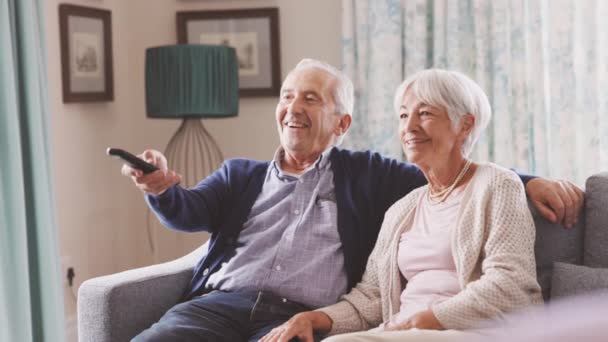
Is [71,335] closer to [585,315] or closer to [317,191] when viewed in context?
[317,191]

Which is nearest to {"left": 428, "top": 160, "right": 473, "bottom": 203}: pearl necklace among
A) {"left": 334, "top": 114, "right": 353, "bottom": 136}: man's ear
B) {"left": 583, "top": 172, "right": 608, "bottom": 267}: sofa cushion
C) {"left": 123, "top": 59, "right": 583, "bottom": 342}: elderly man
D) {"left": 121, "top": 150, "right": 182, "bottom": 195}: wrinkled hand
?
{"left": 123, "top": 59, "right": 583, "bottom": 342}: elderly man

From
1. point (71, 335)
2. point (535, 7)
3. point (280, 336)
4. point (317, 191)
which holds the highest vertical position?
point (535, 7)

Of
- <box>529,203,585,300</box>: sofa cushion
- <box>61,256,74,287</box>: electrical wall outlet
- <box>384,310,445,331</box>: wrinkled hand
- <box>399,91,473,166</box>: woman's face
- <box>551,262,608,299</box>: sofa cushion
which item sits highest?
<box>399,91,473,166</box>: woman's face

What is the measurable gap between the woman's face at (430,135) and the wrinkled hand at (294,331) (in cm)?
47

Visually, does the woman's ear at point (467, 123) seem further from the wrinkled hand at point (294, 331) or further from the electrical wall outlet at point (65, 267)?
the electrical wall outlet at point (65, 267)

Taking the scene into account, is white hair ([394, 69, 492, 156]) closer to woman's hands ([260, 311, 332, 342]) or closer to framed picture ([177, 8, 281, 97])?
woman's hands ([260, 311, 332, 342])

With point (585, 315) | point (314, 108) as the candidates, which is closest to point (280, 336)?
point (314, 108)

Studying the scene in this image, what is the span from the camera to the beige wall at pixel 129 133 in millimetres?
→ 3562

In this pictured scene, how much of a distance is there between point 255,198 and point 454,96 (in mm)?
676

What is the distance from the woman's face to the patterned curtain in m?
1.67

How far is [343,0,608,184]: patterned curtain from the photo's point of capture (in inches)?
135

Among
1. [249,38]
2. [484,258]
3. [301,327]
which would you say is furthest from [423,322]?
[249,38]

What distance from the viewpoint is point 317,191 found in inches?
87.9

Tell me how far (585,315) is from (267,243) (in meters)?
1.86
